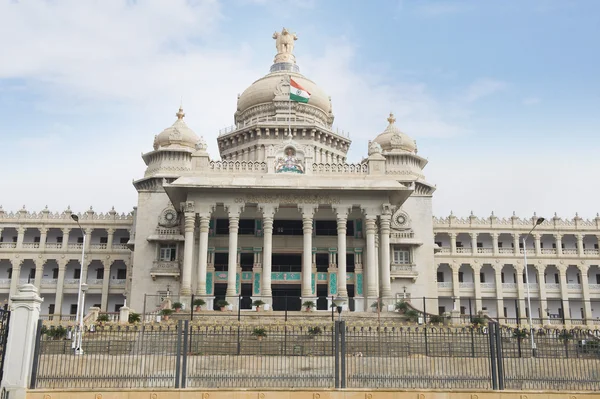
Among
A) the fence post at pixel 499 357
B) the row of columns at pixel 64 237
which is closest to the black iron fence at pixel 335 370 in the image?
the fence post at pixel 499 357

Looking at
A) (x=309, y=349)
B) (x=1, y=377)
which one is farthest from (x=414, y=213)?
(x=1, y=377)

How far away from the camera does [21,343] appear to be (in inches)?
605

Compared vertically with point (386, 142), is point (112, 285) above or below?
below

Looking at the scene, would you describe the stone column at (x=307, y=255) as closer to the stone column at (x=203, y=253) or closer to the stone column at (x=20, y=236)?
the stone column at (x=203, y=253)

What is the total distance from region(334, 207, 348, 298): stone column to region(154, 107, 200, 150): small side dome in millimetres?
16900

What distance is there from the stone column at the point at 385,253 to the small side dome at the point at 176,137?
750 inches

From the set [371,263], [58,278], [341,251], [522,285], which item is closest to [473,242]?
[522,285]

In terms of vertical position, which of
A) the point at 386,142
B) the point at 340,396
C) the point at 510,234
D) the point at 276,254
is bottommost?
the point at 340,396

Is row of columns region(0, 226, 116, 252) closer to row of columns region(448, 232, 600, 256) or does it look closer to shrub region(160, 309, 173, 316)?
shrub region(160, 309, 173, 316)

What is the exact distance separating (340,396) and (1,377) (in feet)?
30.2

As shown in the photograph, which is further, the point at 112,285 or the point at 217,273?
the point at 112,285

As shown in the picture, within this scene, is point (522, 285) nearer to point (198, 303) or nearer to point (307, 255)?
point (307, 255)

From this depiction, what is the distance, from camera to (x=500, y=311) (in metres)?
54.2

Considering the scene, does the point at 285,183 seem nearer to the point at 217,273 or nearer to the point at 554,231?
the point at 217,273
